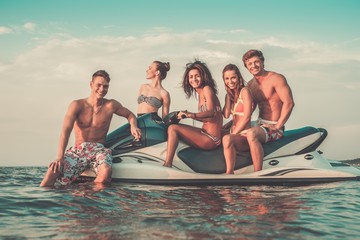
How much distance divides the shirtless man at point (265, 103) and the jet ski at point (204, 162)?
26 cm

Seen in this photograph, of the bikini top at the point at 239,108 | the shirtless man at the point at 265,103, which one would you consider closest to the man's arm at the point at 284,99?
the shirtless man at the point at 265,103

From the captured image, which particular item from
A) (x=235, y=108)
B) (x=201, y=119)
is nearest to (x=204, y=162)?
(x=201, y=119)

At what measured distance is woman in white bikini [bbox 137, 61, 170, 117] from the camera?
7.35 meters

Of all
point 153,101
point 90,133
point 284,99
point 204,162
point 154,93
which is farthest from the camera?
point 154,93

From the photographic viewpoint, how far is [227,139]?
644 cm

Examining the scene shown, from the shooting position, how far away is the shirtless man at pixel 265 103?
21.5 feet

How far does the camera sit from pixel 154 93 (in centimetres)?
746

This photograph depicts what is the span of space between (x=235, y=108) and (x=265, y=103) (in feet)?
1.73

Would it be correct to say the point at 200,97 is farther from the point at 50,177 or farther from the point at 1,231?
the point at 1,231

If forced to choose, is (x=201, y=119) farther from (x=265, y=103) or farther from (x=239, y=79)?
(x=265, y=103)

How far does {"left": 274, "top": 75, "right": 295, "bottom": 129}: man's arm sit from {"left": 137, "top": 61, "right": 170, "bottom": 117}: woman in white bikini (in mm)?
1881

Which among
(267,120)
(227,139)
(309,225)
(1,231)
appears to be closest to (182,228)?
(309,225)

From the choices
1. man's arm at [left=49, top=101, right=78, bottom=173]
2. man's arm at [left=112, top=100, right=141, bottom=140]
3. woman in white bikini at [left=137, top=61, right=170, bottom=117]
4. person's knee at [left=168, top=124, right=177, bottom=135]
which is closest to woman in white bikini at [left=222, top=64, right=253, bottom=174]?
person's knee at [left=168, top=124, right=177, bottom=135]

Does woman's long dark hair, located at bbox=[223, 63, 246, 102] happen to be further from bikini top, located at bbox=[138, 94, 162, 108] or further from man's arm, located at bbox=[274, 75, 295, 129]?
bikini top, located at bbox=[138, 94, 162, 108]
